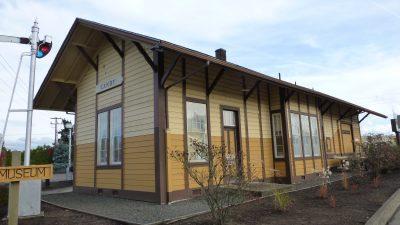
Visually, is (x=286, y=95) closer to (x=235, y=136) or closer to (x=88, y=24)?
(x=235, y=136)

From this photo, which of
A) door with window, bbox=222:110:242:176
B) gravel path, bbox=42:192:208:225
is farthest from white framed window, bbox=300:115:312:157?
gravel path, bbox=42:192:208:225

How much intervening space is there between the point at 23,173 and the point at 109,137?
6.19 metres

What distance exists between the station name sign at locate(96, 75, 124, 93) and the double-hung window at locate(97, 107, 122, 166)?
82 cm

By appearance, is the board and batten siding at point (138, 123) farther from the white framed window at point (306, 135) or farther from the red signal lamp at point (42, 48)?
the white framed window at point (306, 135)

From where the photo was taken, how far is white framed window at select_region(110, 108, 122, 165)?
11.7 m

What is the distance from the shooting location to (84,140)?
13828 millimetres

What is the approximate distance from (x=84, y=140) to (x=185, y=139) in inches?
200

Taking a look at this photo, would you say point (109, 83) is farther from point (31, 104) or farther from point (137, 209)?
point (137, 209)

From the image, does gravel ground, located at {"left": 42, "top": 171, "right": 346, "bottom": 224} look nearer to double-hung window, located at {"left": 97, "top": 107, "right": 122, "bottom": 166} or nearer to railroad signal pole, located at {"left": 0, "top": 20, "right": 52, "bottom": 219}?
railroad signal pole, located at {"left": 0, "top": 20, "right": 52, "bottom": 219}

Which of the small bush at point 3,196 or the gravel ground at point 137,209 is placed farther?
the small bush at point 3,196

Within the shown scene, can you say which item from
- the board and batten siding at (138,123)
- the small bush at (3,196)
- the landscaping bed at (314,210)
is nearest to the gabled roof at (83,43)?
the board and batten siding at (138,123)

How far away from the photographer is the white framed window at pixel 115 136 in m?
11.7

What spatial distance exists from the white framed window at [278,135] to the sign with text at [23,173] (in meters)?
9.93

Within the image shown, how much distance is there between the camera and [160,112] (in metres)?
9.95
